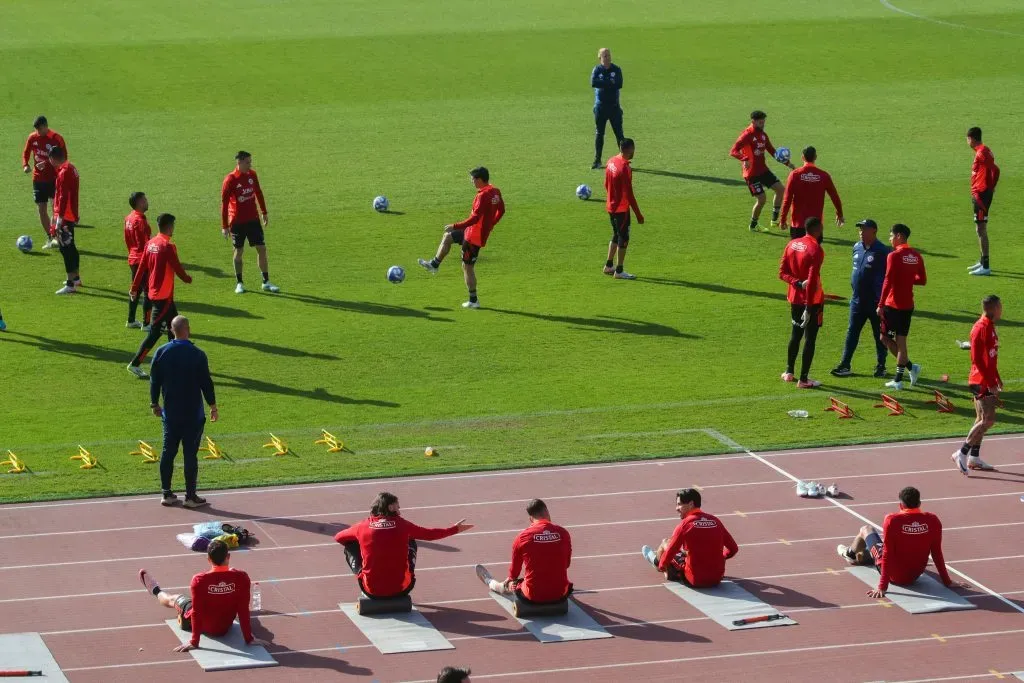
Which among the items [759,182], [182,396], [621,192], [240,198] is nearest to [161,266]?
[240,198]

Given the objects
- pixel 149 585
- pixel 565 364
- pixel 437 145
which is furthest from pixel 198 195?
pixel 149 585

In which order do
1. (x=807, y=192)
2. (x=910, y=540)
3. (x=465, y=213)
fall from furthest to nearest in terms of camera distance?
(x=465, y=213), (x=807, y=192), (x=910, y=540)

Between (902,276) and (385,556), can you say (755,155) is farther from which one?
(385,556)

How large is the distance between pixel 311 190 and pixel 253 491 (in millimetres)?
15299

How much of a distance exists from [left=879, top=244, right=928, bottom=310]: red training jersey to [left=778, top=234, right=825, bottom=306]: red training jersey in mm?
836

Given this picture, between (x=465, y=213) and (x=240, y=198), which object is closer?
(x=240, y=198)

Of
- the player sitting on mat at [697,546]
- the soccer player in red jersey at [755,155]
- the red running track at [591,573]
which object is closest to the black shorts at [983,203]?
the soccer player in red jersey at [755,155]

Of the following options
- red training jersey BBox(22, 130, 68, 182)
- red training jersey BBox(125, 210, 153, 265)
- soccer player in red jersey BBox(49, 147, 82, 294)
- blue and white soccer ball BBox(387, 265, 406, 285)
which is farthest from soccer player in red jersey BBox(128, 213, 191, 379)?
red training jersey BBox(22, 130, 68, 182)

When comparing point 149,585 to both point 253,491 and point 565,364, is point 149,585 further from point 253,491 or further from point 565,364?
point 565,364

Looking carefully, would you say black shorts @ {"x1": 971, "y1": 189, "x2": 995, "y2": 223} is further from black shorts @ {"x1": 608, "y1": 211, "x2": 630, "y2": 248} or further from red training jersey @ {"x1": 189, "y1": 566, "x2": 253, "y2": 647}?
red training jersey @ {"x1": 189, "y1": 566, "x2": 253, "y2": 647}

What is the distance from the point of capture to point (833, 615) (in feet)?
46.6

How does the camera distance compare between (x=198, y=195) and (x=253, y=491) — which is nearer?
(x=253, y=491)

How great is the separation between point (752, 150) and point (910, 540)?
48.8 ft

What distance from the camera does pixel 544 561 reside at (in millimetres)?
13875
